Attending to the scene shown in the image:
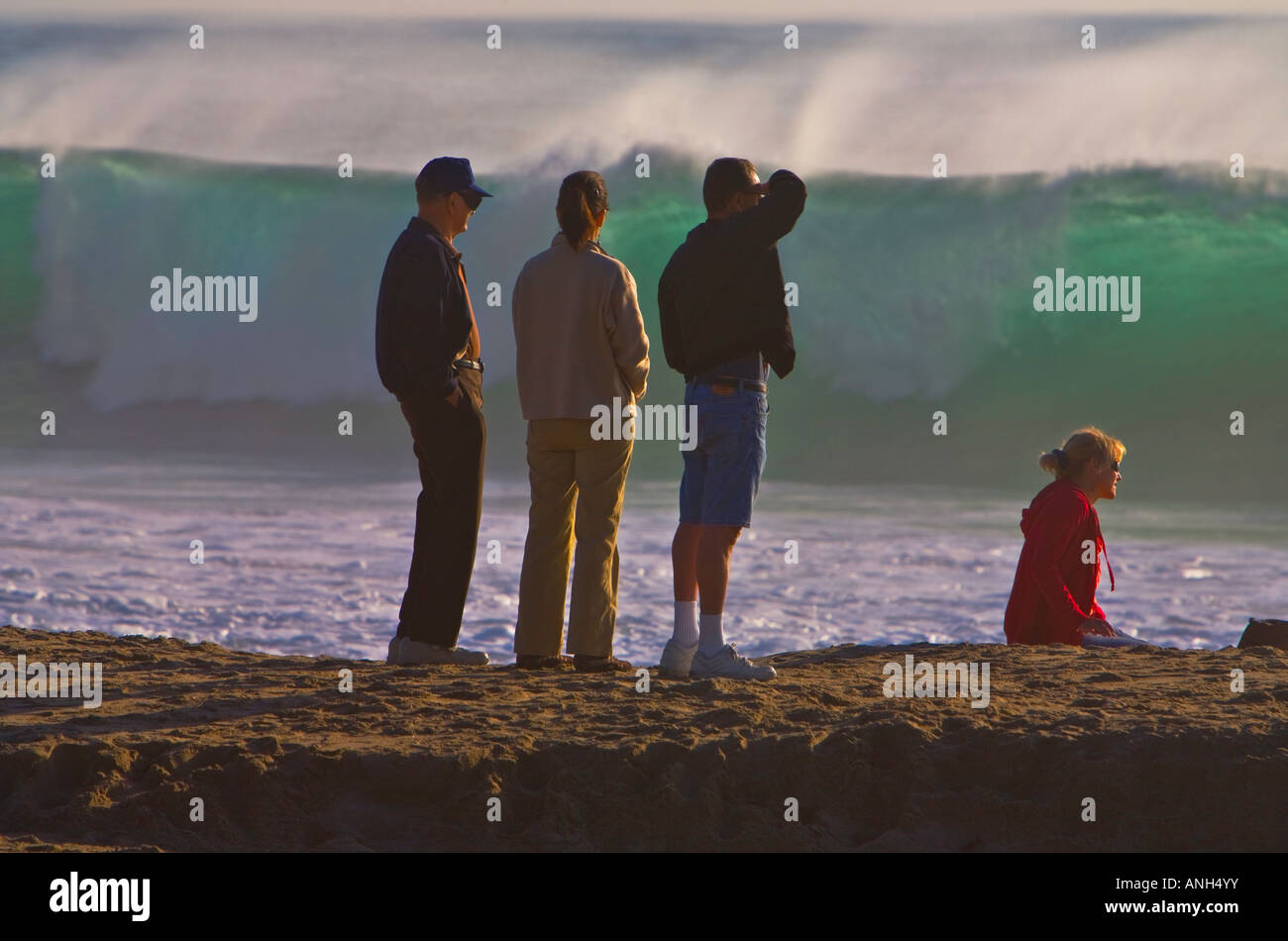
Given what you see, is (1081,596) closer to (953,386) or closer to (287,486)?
(287,486)

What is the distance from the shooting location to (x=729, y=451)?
426 cm

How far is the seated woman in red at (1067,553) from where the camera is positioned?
5094 mm

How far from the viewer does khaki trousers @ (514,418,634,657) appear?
449 centimetres

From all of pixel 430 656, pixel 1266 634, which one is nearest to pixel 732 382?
pixel 430 656

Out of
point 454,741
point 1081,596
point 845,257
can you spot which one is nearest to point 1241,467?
point 845,257

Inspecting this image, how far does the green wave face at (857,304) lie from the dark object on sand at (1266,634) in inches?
429

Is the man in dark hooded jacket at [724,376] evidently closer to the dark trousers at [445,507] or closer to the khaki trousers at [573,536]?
the khaki trousers at [573,536]

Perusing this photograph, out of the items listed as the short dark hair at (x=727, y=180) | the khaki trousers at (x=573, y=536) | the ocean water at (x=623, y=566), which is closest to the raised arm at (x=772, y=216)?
the short dark hair at (x=727, y=180)

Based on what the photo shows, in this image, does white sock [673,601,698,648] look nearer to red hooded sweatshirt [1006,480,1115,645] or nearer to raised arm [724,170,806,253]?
raised arm [724,170,806,253]

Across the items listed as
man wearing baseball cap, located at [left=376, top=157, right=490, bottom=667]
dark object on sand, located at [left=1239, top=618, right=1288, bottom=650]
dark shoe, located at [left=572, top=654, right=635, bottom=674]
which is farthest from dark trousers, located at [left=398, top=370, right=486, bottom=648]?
dark object on sand, located at [left=1239, top=618, right=1288, bottom=650]

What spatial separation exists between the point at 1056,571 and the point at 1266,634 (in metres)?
0.94

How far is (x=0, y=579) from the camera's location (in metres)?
9.46

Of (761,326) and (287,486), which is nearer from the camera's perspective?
(761,326)
